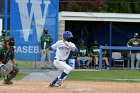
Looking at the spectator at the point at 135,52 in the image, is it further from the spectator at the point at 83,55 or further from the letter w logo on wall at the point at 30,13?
the letter w logo on wall at the point at 30,13

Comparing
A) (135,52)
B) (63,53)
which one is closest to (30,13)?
(135,52)

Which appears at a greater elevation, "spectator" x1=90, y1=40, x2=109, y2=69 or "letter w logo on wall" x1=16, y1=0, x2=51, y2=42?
"letter w logo on wall" x1=16, y1=0, x2=51, y2=42

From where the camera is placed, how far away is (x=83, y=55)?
82.8ft

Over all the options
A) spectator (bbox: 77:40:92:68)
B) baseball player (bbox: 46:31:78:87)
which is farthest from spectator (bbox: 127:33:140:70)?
baseball player (bbox: 46:31:78:87)

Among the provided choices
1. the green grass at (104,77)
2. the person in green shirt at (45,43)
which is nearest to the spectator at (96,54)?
the person in green shirt at (45,43)

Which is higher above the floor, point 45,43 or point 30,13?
point 30,13

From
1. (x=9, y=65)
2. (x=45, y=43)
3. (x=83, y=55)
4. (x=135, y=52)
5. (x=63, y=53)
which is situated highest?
(x=63, y=53)

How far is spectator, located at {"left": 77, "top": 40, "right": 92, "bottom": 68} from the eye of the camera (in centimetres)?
2489

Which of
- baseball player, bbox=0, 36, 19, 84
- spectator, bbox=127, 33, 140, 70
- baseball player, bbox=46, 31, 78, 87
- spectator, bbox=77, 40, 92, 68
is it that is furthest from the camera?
spectator, bbox=77, 40, 92, 68

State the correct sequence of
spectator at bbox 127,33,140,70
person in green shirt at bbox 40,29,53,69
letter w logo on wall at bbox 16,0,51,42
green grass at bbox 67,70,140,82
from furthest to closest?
spectator at bbox 127,33,140,70 → letter w logo on wall at bbox 16,0,51,42 → person in green shirt at bbox 40,29,53,69 → green grass at bbox 67,70,140,82

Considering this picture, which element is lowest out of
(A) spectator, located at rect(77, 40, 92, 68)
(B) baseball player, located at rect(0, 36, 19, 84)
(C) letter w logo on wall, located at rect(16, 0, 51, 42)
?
(A) spectator, located at rect(77, 40, 92, 68)

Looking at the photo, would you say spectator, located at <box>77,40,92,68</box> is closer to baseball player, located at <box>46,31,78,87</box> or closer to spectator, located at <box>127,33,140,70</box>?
spectator, located at <box>127,33,140,70</box>

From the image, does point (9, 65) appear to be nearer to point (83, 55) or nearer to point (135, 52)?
point (83, 55)

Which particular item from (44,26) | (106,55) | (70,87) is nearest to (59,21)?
(44,26)
